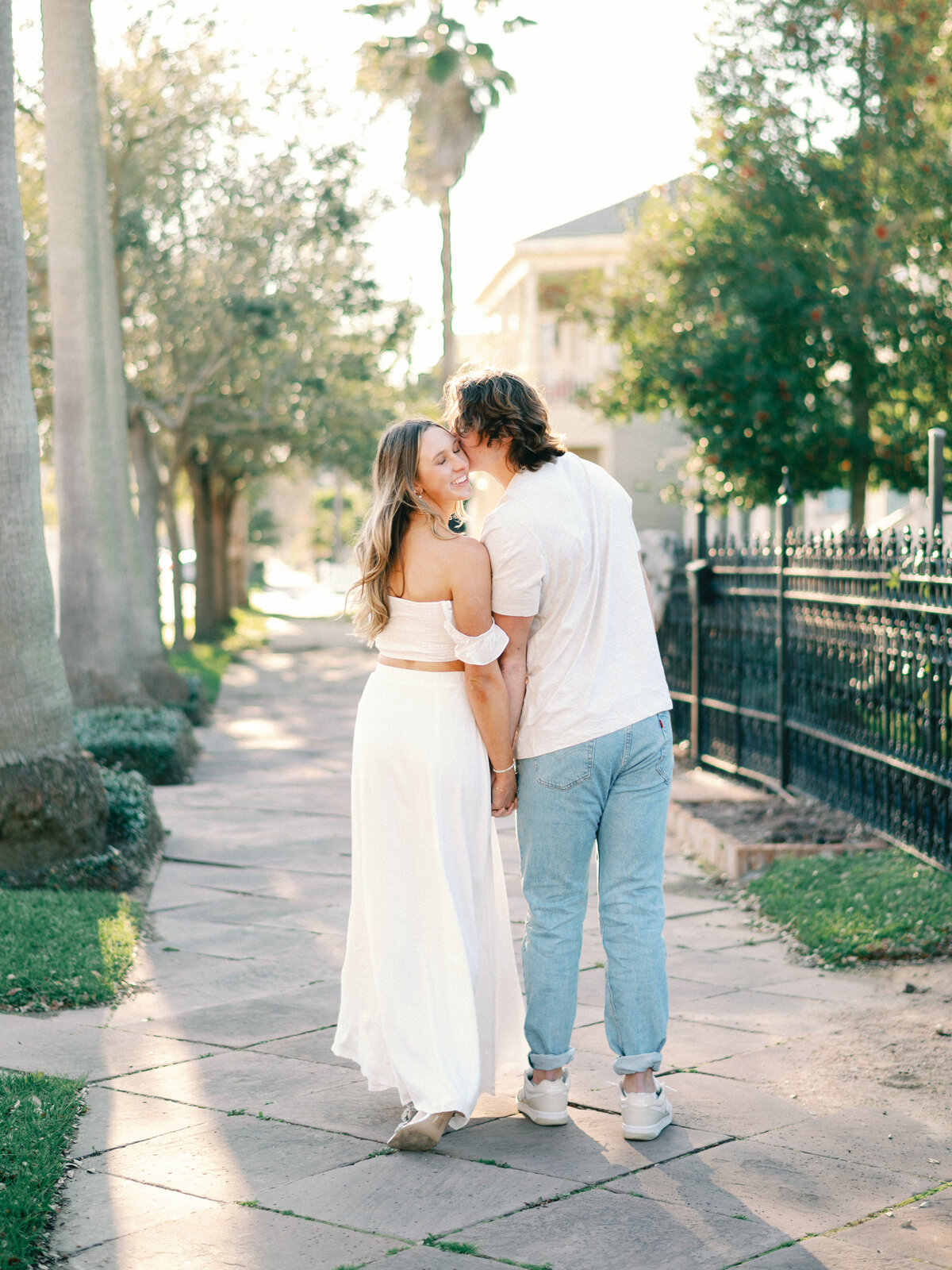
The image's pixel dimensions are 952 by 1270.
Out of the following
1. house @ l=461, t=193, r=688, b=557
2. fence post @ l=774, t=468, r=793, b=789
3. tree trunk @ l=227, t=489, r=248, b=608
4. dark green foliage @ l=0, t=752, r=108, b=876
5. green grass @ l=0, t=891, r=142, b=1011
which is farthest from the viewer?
tree trunk @ l=227, t=489, r=248, b=608

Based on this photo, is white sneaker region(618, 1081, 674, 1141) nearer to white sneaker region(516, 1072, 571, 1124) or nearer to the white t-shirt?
white sneaker region(516, 1072, 571, 1124)

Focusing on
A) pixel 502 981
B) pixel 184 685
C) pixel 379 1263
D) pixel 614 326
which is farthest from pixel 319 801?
pixel 614 326

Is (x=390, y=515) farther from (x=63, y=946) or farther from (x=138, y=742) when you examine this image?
(x=138, y=742)

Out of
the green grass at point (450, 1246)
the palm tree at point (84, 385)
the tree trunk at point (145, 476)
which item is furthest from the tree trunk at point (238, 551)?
the green grass at point (450, 1246)

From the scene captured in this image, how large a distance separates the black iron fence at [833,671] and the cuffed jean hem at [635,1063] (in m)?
2.84

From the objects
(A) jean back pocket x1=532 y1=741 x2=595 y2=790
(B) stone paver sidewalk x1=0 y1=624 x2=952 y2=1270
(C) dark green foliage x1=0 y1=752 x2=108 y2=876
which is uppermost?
(A) jean back pocket x1=532 y1=741 x2=595 y2=790

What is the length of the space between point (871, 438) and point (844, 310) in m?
1.40

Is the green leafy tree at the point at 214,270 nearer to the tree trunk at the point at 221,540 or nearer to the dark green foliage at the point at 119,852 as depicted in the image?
the tree trunk at the point at 221,540

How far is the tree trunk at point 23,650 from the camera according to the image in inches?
239

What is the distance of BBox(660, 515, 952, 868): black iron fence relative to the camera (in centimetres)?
605

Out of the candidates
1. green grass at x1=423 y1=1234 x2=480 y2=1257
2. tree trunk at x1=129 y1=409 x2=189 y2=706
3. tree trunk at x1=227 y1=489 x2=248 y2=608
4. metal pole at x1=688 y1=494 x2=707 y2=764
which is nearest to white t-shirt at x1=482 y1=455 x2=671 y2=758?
green grass at x1=423 y1=1234 x2=480 y2=1257

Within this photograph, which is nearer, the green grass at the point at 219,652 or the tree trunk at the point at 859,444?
the tree trunk at the point at 859,444

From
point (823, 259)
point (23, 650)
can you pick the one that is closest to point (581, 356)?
point (823, 259)

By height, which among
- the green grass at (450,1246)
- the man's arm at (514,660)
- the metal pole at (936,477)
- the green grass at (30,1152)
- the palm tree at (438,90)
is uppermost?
the palm tree at (438,90)
